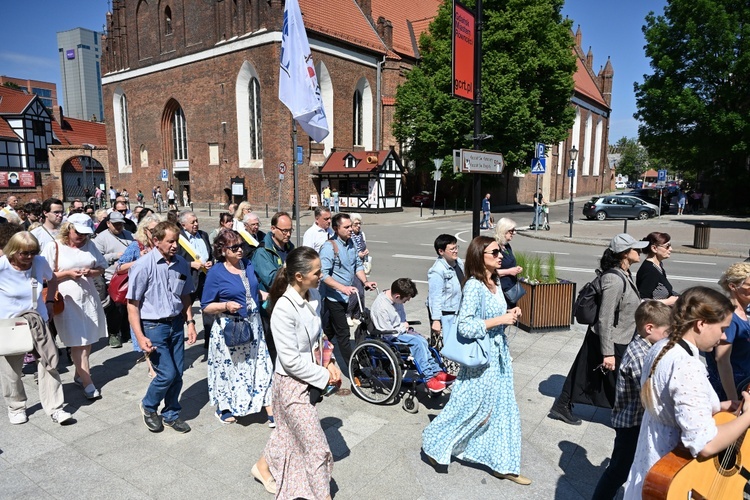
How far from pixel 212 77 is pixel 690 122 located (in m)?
30.8

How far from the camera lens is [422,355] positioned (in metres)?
4.96

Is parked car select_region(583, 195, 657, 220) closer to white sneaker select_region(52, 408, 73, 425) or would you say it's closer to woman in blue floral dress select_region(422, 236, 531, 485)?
woman in blue floral dress select_region(422, 236, 531, 485)

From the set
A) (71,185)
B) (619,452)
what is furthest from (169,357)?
(71,185)

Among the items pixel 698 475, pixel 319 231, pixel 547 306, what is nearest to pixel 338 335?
pixel 319 231

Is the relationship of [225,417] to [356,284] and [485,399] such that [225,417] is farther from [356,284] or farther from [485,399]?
[485,399]

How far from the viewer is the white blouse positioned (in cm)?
215

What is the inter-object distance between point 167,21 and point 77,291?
3960cm

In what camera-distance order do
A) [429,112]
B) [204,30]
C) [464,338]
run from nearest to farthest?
[464,338] < [429,112] < [204,30]

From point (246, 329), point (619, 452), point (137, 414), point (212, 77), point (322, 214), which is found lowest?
point (137, 414)

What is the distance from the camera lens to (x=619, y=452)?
9.90 ft

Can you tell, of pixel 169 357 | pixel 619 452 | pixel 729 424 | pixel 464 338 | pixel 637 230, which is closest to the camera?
pixel 729 424

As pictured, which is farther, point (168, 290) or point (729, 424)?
point (168, 290)

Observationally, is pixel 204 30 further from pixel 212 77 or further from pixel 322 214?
pixel 322 214

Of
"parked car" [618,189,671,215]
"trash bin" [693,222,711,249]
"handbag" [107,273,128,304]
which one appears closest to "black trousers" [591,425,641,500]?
"handbag" [107,273,128,304]
